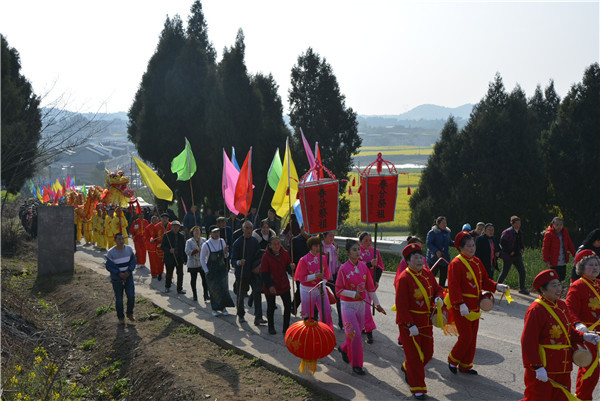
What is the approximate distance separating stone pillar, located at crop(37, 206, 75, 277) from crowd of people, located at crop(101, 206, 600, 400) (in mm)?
5259

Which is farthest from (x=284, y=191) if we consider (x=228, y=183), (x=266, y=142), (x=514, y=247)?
(x=266, y=142)

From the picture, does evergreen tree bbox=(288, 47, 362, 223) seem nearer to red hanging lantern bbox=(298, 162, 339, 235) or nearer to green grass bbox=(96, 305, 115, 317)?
green grass bbox=(96, 305, 115, 317)

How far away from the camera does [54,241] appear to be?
688 inches

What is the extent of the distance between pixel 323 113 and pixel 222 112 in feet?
21.1

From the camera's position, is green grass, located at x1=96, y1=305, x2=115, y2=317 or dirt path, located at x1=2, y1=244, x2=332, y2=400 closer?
dirt path, located at x1=2, y1=244, x2=332, y2=400

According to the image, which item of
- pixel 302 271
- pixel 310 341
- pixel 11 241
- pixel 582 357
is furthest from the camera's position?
pixel 11 241

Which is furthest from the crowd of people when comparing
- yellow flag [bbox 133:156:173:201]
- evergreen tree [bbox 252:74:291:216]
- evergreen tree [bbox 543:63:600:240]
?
evergreen tree [bbox 543:63:600:240]

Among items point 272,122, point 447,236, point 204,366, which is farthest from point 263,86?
point 204,366

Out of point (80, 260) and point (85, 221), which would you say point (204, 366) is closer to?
point (80, 260)

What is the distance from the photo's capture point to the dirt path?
26.0ft

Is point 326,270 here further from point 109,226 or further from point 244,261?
point 109,226

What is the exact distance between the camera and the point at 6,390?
740 cm

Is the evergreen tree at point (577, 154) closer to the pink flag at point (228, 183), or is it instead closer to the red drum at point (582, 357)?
the pink flag at point (228, 183)

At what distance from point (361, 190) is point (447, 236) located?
9.09ft
